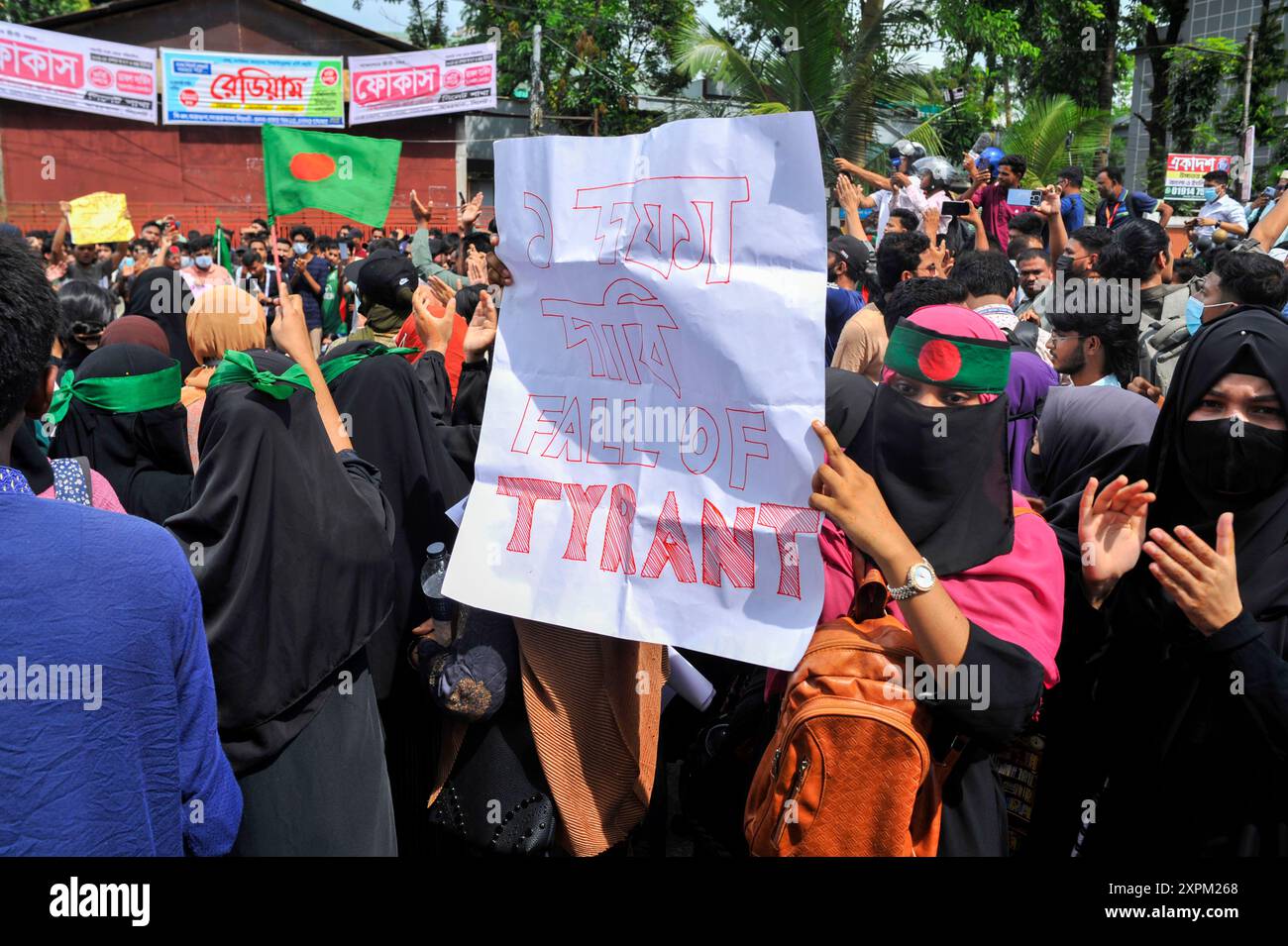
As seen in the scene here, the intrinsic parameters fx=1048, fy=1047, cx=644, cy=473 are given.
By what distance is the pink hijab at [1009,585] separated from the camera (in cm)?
203

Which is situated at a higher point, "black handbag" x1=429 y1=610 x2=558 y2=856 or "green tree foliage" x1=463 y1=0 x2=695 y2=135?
"green tree foliage" x1=463 y1=0 x2=695 y2=135

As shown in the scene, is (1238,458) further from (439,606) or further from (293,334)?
(293,334)

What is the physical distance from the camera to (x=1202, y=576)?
77.1 inches

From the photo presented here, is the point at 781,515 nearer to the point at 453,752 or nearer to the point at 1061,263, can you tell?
the point at 453,752

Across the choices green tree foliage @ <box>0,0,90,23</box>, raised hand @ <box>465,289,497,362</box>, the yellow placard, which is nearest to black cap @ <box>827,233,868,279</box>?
raised hand @ <box>465,289,497,362</box>

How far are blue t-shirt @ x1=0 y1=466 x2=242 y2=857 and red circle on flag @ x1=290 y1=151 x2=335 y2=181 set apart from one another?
460cm

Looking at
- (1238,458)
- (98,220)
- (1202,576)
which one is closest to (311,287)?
(98,220)

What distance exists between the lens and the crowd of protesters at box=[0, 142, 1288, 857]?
1.60m

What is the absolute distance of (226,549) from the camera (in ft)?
7.59

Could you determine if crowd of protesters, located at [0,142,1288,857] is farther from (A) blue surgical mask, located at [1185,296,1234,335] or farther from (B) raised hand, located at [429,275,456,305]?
(A) blue surgical mask, located at [1185,296,1234,335]
